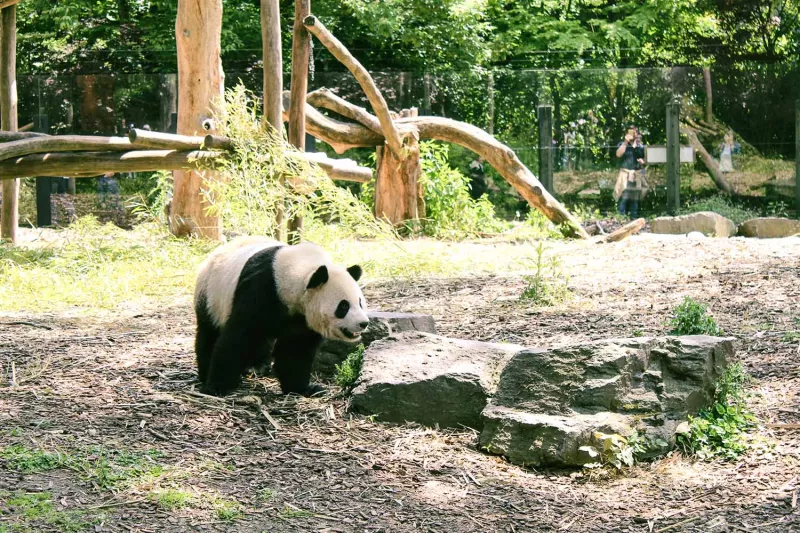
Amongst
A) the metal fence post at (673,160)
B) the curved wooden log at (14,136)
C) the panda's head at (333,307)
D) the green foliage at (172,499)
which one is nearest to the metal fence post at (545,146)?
the metal fence post at (673,160)

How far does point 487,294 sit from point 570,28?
16.7 meters

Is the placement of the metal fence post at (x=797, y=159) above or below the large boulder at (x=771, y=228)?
above

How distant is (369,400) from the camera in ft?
15.9

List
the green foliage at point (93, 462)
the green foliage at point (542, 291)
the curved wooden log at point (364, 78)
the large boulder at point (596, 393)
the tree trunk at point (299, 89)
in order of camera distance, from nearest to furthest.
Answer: the green foliage at point (93, 462)
the large boulder at point (596, 393)
the green foliage at point (542, 291)
the tree trunk at point (299, 89)
the curved wooden log at point (364, 78)

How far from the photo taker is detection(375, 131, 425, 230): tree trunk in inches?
512

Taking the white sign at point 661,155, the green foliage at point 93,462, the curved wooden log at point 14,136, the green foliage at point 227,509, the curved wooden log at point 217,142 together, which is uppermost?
the white sign at point 661,155

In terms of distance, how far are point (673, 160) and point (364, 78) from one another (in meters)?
8.64

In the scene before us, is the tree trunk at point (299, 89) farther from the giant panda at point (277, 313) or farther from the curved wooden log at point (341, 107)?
the giant panda at point (277, 313)

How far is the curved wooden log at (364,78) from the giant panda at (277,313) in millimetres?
4834

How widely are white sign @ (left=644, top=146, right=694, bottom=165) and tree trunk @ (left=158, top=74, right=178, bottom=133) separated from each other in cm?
932

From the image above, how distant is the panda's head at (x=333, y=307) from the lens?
4.79 m

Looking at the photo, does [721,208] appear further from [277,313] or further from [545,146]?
[277,313]

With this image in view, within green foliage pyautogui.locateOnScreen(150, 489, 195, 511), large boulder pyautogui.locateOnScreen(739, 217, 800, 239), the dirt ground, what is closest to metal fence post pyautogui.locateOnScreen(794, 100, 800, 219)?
large boulder pyautogui.locateOnScreen(739, 217, 800, 239)

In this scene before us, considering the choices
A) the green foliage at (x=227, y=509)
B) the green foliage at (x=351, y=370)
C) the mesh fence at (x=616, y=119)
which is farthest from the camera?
the mesh fence at (x=616, y=119)
